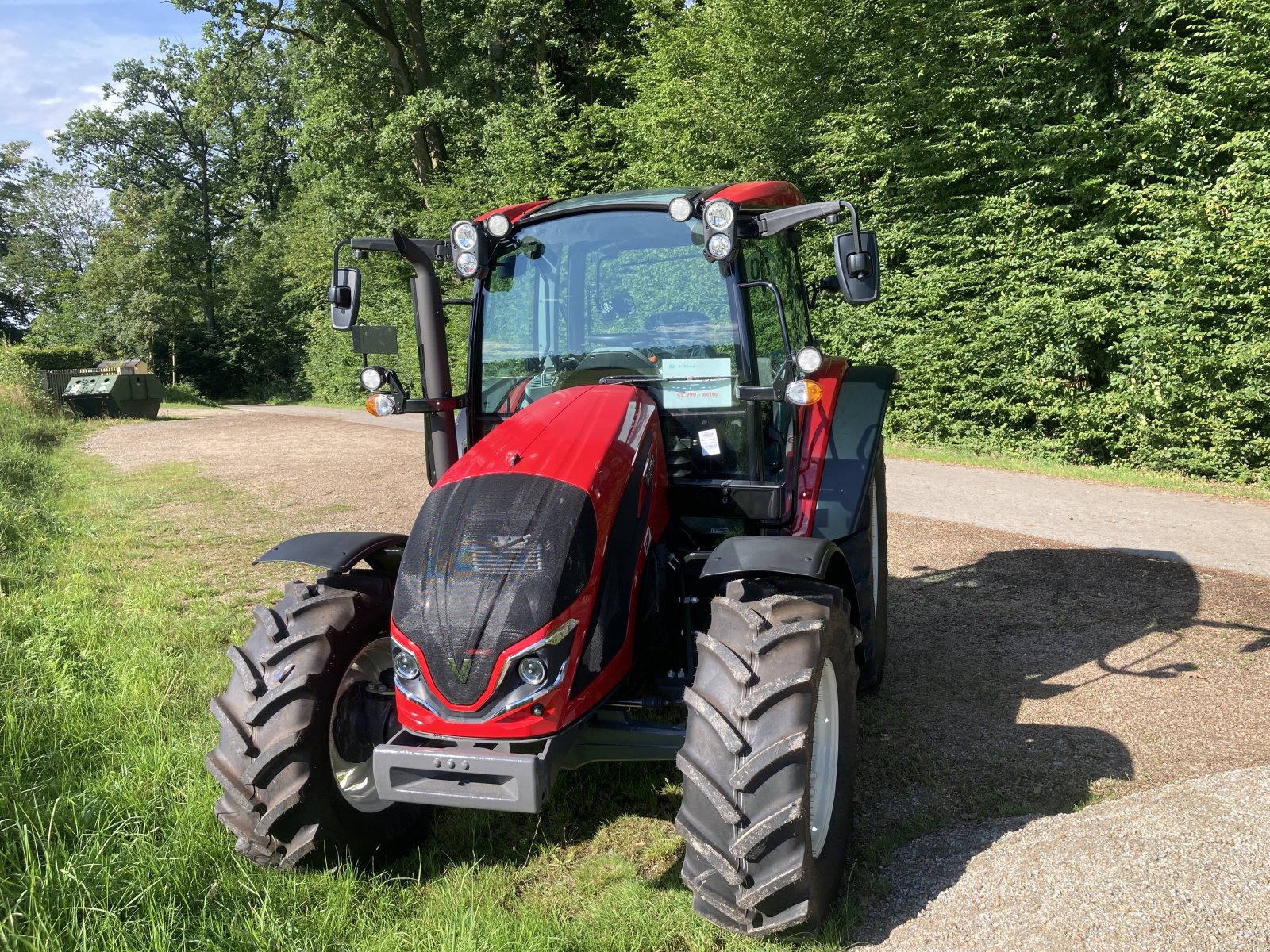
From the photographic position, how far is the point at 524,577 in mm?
2588

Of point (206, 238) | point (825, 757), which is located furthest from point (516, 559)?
point (206, 238)

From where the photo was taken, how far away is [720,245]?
3.32 m

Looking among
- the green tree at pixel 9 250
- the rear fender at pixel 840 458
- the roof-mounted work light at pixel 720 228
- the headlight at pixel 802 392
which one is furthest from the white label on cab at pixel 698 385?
the green tree at pixel 9 250

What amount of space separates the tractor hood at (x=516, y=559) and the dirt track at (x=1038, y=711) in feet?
4.18

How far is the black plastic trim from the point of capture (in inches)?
112

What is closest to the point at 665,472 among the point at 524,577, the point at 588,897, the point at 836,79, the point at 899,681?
the point at 524,577

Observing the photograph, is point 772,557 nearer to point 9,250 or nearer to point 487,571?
point 487,571

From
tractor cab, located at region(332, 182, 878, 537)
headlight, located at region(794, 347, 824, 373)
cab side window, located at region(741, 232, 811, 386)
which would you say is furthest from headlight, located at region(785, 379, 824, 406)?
cab side window, located at region(741, 232, 811, 386)

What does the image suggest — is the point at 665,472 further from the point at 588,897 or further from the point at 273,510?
the point at 273,510

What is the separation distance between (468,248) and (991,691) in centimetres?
325

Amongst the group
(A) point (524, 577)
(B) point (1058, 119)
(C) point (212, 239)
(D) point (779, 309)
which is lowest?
(A) point (524, 577)

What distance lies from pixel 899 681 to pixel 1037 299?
6.90 m

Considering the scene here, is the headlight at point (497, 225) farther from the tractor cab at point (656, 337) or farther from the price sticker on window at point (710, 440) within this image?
the price sticker on window at point (710, 440)

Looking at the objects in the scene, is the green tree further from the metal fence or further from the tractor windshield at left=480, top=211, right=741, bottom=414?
the tractor windshield at left=480, top=211, right=741, bottom=414
